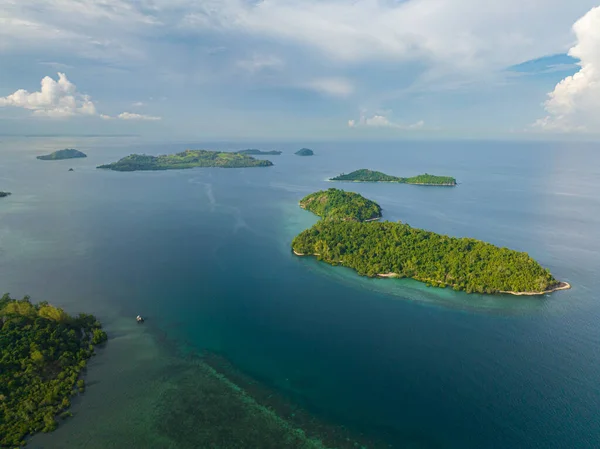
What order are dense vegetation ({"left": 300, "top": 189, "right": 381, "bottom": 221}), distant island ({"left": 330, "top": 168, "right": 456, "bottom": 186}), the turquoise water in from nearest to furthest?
the turquoise water
dense vegetation ({"left": 300, "top": 189, "right": 381, "bottom": 221})
distant island ({"left": 330, "top": 168, "right": 456, "bottom": 186})

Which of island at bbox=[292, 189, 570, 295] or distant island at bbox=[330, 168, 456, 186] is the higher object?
distant island at bbox=[330, 168, 456, 186]

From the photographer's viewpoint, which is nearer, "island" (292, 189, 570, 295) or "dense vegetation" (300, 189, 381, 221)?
"island" (292, 189, 570, 295)

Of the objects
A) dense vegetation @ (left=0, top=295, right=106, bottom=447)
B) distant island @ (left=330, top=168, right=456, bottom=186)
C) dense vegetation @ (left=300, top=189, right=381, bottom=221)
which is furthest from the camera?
distant island @ (left=330, top=168, right=456, bottom=186)

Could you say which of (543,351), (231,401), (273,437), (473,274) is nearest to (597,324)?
(543,351)

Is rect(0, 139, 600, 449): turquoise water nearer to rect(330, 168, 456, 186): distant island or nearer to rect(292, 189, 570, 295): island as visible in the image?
rect(292, 189, 570, 295): island

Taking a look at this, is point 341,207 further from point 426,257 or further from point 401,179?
point 401,179

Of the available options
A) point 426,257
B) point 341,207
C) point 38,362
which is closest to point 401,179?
point 341,207

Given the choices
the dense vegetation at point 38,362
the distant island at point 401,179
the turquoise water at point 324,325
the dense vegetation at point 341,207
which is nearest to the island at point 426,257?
the turquoise water at point 324,325

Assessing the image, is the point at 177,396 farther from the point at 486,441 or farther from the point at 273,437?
the point at 486,441

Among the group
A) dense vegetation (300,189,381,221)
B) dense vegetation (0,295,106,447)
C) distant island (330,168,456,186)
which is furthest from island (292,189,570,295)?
distant island (330,168,456,186)
